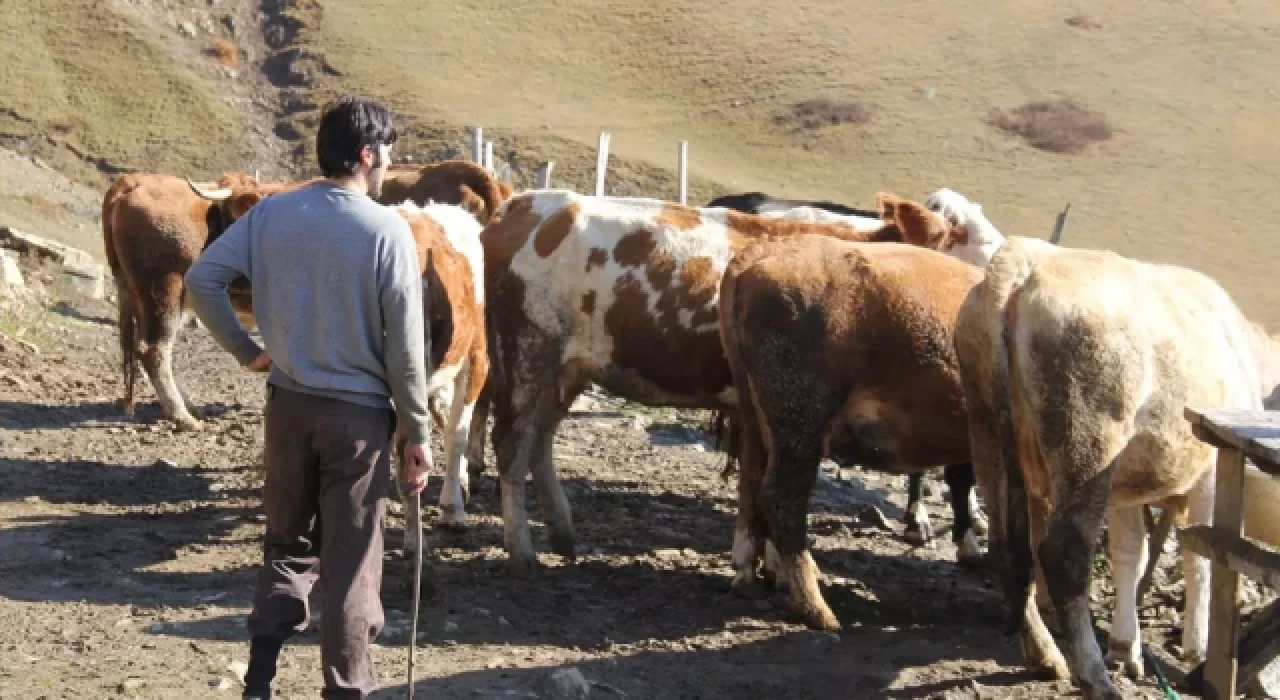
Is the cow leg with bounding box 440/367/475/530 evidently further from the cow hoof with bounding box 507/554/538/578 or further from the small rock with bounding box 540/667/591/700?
the small rock with bounding box 540/667/591/700

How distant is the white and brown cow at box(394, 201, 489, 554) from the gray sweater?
247 centimetres

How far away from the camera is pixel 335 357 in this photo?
5078 millimetres

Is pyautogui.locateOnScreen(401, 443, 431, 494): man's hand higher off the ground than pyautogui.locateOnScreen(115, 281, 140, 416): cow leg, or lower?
higher

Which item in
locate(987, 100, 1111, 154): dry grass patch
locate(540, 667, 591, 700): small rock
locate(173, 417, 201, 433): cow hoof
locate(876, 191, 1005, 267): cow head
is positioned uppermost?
locate(876, 191, 1005, 267): cow head

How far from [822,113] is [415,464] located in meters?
44.1

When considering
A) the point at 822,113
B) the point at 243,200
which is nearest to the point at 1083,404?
the point at 243,200

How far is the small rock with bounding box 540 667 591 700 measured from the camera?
6.43 meters

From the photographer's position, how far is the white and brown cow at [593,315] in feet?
29.2

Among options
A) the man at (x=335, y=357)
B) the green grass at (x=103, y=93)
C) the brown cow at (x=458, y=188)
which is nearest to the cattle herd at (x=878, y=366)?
the man at (x=335, y=357)

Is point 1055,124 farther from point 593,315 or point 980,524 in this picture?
point 593,315

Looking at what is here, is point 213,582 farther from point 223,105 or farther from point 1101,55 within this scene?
point 1101,55

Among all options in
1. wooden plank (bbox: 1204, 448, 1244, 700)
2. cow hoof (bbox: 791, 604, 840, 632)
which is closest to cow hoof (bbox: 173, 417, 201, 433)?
cow hoof (bbox: 791, 604, 840, 632)

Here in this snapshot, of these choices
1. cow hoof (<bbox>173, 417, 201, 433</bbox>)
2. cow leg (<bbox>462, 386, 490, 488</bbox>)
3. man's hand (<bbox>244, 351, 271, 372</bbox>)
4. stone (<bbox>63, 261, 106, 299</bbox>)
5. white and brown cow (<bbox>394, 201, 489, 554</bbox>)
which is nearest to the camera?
man's hand (<bbox>244, 351, 271, 372</bbox>)

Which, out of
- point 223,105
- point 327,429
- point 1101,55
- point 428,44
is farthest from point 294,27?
point 327,429
